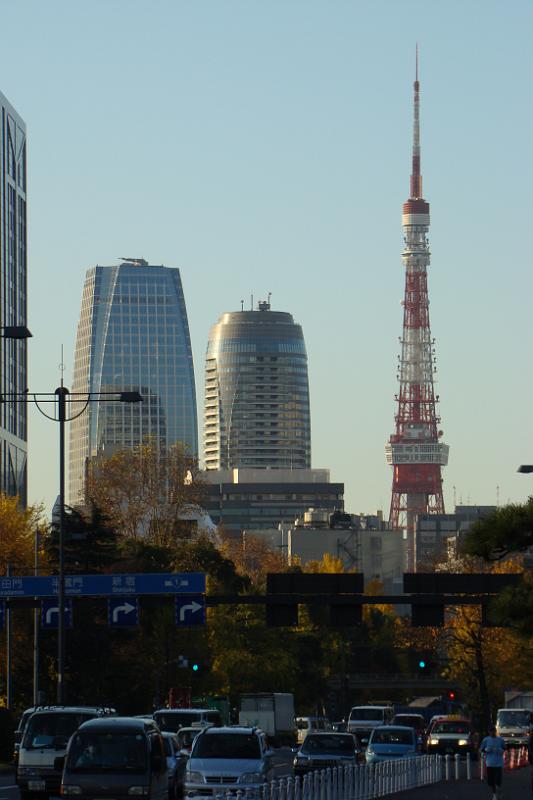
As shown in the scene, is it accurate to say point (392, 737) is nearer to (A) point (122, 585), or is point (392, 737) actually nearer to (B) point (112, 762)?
(A) point (122, 585)

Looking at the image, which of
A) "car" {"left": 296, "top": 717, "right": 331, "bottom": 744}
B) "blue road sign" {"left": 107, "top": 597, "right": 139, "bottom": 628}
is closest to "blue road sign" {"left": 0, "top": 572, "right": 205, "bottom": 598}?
"blue road sign" {"left": 107, "top": 597, "right": 139, "bottom": 628}

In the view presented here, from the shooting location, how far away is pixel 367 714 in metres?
90.0

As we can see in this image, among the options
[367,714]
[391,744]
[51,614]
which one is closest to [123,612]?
[51,614]

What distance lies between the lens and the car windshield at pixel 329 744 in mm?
55812

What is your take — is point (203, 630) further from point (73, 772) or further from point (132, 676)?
point (73, 772)

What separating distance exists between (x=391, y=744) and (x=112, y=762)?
88.7 feet

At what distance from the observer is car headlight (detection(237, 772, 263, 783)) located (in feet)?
135

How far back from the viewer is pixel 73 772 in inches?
1423

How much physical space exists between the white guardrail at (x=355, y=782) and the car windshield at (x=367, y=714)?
80.4ft

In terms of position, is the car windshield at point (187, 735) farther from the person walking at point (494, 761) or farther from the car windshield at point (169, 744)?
the person walking at point (494, 761)

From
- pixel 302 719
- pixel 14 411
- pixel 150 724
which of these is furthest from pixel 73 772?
pixel 14 411

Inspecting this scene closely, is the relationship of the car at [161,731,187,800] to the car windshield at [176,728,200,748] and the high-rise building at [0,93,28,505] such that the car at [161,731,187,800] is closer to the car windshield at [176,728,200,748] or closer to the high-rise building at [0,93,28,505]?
the car windshield at [176,728,200,748]

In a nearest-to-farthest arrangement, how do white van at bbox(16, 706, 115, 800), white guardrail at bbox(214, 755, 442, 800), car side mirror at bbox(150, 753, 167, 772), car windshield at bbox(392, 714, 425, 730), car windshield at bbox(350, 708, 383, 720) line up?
car side mirror at bbox(150, 753, 167, 772) → white guardrail at bbox(214, 755, 442, 800) → white van at bbox(16, 706, 115, 800) → car windshield at bbox(392, 714, 425, 730) → car windshield at bbox(350, 708, 383, 720)

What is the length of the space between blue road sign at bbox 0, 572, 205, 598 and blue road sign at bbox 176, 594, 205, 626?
3.97 feet
